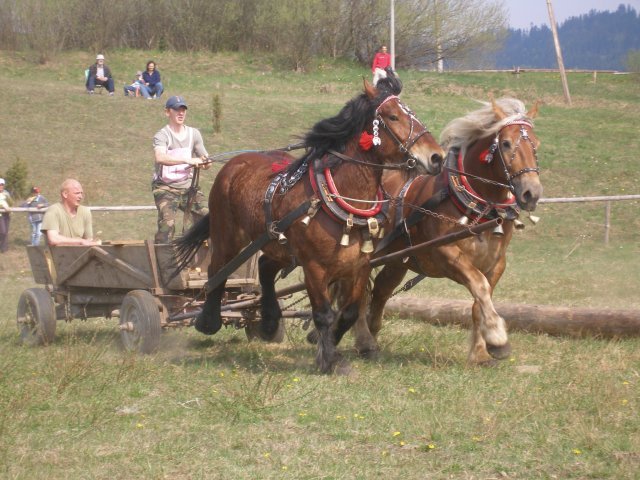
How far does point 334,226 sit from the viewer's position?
253 inches

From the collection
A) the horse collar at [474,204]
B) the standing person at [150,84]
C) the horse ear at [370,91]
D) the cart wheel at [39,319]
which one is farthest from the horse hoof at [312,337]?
the standing person at [150,84]

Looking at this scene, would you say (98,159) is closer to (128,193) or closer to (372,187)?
(128,193)

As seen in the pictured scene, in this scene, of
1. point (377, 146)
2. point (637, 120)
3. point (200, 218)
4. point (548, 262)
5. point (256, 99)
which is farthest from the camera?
point (637, 120)

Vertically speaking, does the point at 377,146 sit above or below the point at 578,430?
above

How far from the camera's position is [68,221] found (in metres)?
8.56

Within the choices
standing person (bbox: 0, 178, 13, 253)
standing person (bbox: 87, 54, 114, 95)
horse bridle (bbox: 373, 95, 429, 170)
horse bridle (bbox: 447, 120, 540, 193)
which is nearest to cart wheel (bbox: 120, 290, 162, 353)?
horse bridle (bbox: 373, 95, 429, 170)

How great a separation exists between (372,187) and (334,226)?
1.21ft

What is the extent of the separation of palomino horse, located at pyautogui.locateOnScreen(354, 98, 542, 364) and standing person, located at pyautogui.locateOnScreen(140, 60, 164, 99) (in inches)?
772

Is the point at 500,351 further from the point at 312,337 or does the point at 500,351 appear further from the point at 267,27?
the point at 267,27

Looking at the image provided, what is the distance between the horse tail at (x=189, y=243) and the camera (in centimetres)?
762

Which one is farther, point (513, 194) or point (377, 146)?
point (513, 194)

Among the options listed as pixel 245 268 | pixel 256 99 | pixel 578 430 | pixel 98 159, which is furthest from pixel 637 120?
pixel 578 430

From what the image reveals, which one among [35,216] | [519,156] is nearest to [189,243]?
[519,156]

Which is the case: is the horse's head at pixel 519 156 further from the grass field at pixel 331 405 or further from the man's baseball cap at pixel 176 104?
the man's baseball cap at pixel 176 104
